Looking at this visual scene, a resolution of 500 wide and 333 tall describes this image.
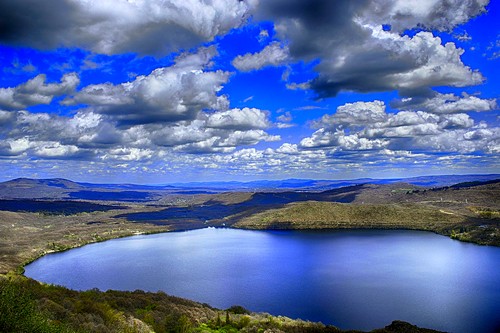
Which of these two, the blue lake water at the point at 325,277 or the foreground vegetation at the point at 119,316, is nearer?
the foreground vegetation at the point at 119,316

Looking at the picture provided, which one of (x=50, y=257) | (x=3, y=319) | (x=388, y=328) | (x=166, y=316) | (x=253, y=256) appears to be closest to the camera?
(x=3, y=319)

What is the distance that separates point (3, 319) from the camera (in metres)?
29.0

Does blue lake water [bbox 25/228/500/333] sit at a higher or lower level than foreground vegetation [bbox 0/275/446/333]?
lower

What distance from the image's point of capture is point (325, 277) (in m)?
118

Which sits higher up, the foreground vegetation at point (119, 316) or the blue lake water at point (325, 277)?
the foreground vegetation at point (119, 316)

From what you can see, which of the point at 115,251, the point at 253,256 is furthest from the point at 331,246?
the point at 115,251

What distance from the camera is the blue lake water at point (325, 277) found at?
81.5m

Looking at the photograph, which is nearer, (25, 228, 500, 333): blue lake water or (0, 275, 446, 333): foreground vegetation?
(0, 275, 446, 333): foreground vegetation

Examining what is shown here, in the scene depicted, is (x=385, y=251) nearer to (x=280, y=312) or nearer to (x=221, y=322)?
(x=280, y=312)

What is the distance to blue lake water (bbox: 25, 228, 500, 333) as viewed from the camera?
81500 mm

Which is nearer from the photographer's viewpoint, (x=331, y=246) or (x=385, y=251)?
(x=385, y=251)

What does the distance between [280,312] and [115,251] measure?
127423mm

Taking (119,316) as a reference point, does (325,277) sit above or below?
below

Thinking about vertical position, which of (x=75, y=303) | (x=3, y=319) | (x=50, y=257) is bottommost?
(x=50, y=257)
